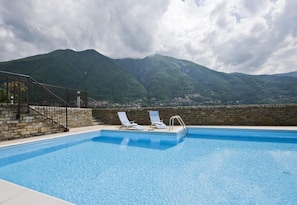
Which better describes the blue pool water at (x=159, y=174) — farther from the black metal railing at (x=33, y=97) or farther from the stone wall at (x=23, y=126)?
the black metal railing at (x=33, y=97)

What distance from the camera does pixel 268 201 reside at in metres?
2.39

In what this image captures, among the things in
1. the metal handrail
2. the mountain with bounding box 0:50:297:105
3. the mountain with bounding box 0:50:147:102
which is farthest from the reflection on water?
the mountain with bounding box 0:50:147:102

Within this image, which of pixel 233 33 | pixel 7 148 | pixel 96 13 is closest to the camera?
pixel 7 148

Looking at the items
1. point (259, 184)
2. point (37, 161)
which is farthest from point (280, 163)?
point (37, 161)

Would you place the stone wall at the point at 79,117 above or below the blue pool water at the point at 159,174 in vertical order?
above

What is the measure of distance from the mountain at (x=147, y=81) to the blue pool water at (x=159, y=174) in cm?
1802

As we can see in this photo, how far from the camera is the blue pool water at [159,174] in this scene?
258 cm

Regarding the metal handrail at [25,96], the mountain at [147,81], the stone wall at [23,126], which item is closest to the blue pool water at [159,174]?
the stone wall at [23,126]

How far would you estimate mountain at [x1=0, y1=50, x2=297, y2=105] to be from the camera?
2679cm

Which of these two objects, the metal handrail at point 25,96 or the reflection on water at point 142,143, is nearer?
the reflection on water at point 142,143

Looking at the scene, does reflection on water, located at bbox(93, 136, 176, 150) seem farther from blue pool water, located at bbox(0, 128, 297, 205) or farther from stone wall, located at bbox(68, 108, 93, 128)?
stone wall, located at bbox(68, 108, 93, 128)

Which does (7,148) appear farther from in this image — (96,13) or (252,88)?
(252,88)

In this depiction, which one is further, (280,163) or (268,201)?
(280,163)

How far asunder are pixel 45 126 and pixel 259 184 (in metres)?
7.72
